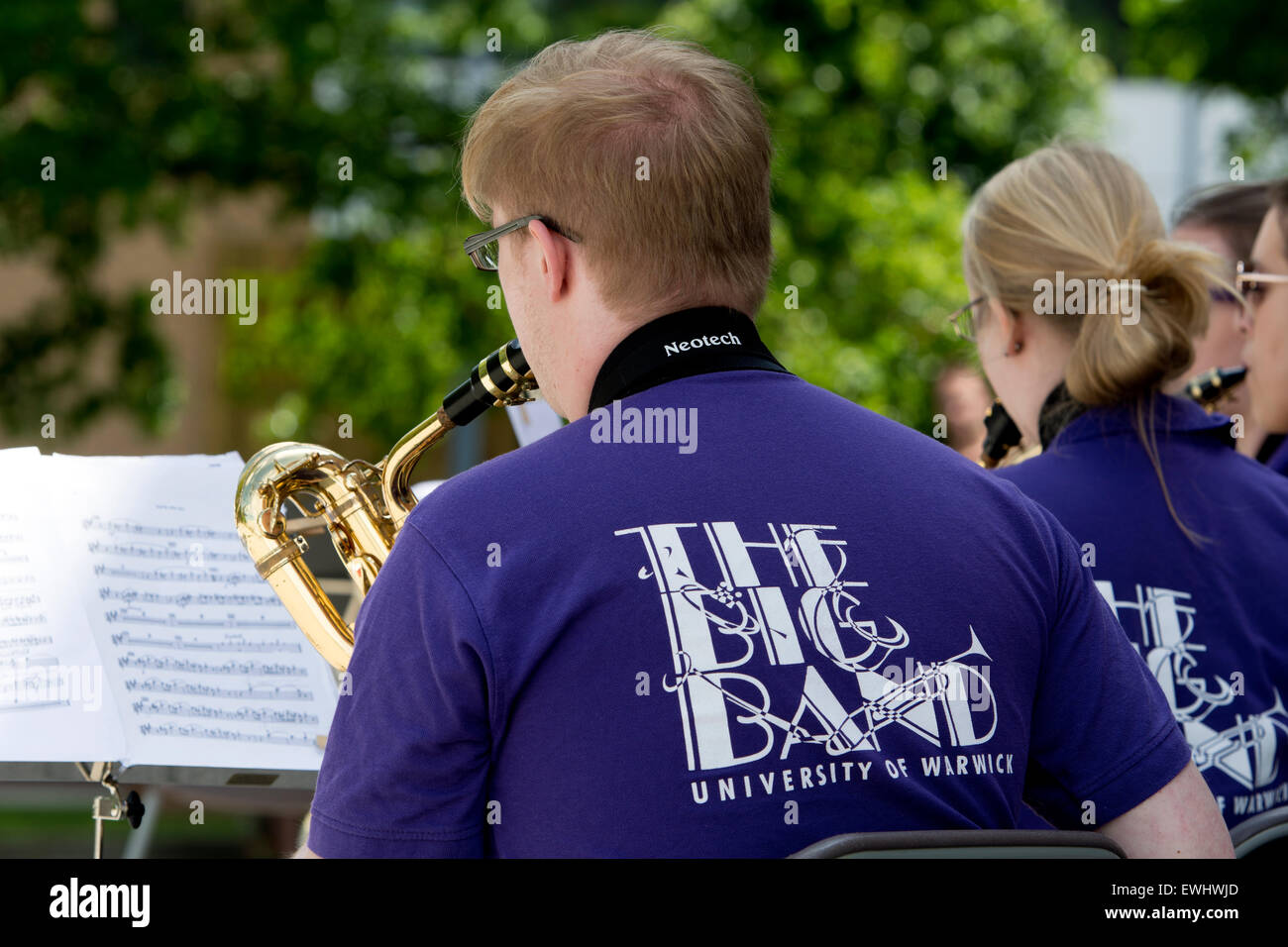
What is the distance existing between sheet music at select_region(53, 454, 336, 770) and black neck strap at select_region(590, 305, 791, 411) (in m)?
0.70

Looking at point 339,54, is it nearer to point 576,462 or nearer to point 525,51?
point 525,51

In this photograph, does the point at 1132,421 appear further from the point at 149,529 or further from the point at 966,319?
the point at 149,529

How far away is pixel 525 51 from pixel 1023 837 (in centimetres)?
639

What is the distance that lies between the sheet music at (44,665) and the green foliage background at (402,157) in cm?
507

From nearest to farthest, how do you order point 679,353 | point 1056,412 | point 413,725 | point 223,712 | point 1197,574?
1. point 413,725
2. point 679,353
3. point 223,712
4. point 1197,574
5. point 1056,412

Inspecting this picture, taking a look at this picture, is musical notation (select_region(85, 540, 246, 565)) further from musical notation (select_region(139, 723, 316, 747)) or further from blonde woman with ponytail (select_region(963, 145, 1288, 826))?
blonde woman with ponytail (select_region(963, 145, 1288, 826))

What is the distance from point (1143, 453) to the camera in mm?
2229

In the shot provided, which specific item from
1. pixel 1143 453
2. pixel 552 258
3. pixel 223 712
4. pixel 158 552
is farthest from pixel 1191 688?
pixel 158 552

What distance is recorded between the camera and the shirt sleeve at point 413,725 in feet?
4.17

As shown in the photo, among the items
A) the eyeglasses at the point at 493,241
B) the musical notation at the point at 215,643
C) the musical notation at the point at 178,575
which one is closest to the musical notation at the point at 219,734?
the musical notation at the point at 215,643

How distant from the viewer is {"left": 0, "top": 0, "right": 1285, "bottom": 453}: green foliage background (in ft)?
22.4

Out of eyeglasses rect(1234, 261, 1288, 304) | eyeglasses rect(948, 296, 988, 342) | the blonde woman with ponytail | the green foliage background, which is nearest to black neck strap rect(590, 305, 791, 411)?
the blonde woman with ponytail

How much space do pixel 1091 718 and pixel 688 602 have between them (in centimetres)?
51

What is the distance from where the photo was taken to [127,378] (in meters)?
7.58
